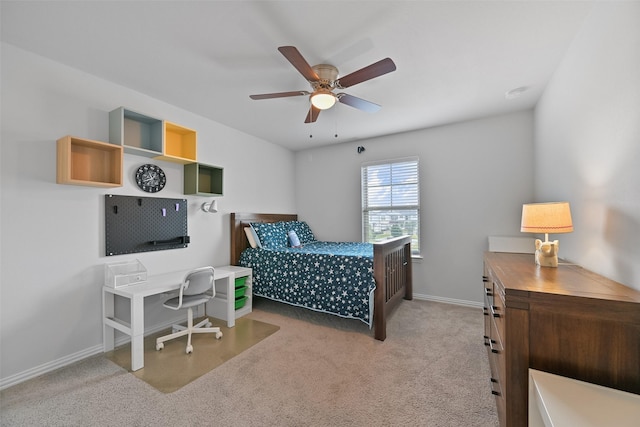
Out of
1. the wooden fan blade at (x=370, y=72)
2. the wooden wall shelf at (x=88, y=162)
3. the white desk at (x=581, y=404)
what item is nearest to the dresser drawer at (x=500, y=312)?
the white desk at (x=581, y=404)

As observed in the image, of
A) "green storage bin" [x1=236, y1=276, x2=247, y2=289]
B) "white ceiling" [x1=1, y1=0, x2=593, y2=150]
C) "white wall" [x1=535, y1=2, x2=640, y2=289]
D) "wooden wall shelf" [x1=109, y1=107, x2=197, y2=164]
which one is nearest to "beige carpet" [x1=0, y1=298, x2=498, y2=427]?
"green storage bin" [x1=236, y1=276, x2=247, y2=289]

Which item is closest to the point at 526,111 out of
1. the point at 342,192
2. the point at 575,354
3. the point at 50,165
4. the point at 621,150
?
the point at 621,150

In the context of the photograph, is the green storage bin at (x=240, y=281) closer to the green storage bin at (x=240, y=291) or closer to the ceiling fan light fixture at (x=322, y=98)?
the green storage bin at (x=240, y=291)

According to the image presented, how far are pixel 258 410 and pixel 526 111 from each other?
164 inches

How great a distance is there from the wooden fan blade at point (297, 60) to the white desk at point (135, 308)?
215 cm

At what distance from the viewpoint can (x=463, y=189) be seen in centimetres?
355

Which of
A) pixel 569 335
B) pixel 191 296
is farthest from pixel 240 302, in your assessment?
pixel 569 335

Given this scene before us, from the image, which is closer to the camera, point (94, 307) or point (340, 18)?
point (340, 18)

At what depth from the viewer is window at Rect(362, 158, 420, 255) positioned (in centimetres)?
390

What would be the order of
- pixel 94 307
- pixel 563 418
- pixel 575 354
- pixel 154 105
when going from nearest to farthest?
pixel 563 418
pixel 575 354
pixel 94 307
pixel 154 105

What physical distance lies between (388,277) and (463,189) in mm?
1743

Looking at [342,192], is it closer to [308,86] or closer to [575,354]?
[308,86]

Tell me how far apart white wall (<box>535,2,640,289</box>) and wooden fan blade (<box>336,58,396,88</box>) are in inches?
45.5

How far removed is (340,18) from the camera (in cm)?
167
